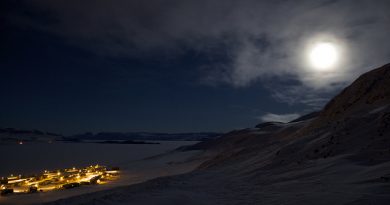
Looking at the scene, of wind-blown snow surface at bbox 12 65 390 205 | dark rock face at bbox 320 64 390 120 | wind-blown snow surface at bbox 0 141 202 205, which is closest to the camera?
wind-blown snow surface at bbox 12 65 390 205

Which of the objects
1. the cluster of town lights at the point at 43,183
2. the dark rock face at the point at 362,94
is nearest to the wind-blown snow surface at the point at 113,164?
the cluster of town lights at the point at 43,183

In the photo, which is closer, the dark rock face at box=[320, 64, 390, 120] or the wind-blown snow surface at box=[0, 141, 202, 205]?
the dark rock face at box=[320, 64, 390, 120]

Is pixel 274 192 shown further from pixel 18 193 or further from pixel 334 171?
pixel 18 193

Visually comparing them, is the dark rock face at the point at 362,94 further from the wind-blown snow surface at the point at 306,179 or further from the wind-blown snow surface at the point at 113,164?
the wind-blown snow surface at the point at 113,164

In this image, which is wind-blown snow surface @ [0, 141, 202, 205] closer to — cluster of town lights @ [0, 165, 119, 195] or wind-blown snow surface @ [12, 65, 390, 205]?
cluster of town lights @ [0, 165, 119, 195]

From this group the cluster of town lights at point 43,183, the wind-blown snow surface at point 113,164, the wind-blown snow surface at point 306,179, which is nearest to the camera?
the wind-blown snow surface at point 306,179

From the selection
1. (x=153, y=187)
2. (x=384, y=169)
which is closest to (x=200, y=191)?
(x=153, y=187)

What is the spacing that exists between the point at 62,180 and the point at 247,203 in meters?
46.9

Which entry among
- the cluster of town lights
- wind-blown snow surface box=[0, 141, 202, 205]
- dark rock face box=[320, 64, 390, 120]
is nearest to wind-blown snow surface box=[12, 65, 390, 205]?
dark rock face box=[320, 64, 390, 120]

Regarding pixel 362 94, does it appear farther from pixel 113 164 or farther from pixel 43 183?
pixel 113 164

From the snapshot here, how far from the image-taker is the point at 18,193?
41.9m

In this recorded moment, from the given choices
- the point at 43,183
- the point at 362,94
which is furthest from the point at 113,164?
the point at 362,94

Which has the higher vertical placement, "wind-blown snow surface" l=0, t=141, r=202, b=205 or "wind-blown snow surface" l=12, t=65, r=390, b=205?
"wind-blown snow surface" l=12, t=65, r=390, b=205

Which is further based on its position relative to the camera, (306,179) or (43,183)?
(43,183)
